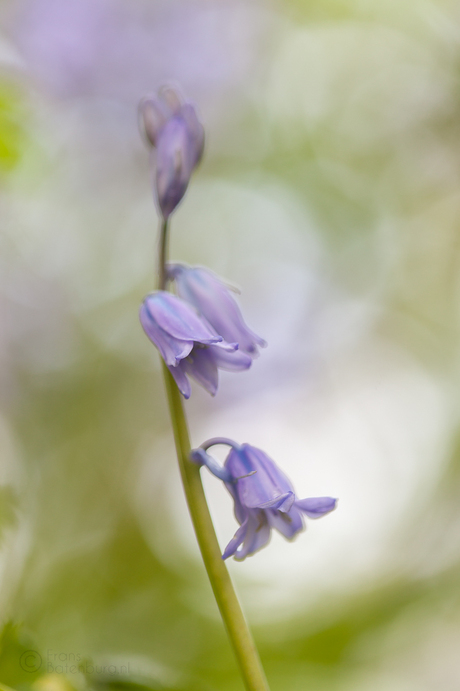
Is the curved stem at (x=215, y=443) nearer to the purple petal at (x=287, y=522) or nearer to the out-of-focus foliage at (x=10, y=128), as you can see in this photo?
the purple petal at (x=287, y=522)

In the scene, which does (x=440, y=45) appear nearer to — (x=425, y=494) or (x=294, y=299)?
(x=294, y=299)

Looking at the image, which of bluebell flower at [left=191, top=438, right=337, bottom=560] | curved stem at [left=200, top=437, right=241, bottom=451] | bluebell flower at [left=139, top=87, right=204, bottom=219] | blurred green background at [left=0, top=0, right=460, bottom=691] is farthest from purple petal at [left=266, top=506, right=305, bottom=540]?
blurred green background at [left=0, top=0, right=460, bottom=691]

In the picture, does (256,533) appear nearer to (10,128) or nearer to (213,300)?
(213,300)

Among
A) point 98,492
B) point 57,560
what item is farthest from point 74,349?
point 57,560

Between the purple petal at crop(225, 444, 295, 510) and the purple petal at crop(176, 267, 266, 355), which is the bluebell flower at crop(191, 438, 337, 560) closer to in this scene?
the purple petal at crop(225, 444, 295, 510)

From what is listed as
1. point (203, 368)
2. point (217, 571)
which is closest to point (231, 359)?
point (203, 368)

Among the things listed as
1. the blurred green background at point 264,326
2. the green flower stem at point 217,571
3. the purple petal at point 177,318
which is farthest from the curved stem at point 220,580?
the blurred green background at point 264,326
